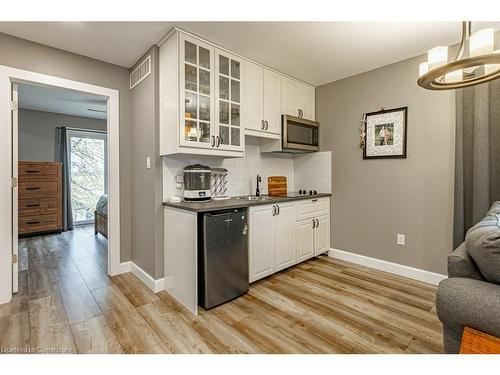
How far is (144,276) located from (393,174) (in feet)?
9.78

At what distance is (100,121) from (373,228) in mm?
6019

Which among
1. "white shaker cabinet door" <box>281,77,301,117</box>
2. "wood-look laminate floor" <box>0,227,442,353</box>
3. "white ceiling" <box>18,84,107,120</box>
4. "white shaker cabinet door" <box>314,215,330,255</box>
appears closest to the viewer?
"wood-look laminate floor" <box>0,227,442,353</box>

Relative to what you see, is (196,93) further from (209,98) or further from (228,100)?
(228,100)

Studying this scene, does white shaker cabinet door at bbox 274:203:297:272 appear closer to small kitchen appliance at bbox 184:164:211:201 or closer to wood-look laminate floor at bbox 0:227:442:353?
wood-look laminate floor at bbox 0:227:442:353

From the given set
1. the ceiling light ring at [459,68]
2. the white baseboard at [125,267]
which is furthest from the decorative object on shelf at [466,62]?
the white baseboard at [125,267]

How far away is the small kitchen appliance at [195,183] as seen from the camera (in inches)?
95.7

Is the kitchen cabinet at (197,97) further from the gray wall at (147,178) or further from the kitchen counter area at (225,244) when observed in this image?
the kitchen counter area at (225,244)

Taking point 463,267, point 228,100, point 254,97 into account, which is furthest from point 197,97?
point 463,267

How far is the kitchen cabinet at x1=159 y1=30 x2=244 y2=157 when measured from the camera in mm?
2182

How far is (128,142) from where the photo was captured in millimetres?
2867

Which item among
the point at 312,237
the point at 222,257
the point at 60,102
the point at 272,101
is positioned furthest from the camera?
the point at 60,102

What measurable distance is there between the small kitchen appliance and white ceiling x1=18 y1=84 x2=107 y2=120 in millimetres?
2390

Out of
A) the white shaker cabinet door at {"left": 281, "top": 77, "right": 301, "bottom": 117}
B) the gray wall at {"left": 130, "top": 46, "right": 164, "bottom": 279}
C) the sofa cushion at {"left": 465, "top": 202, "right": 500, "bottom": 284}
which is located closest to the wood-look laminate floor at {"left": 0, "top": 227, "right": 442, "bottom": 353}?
the gray wall at {"left": 130, "top": 46, "right": 164, "bottom": 279}

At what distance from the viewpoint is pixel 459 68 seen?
4.18ft
